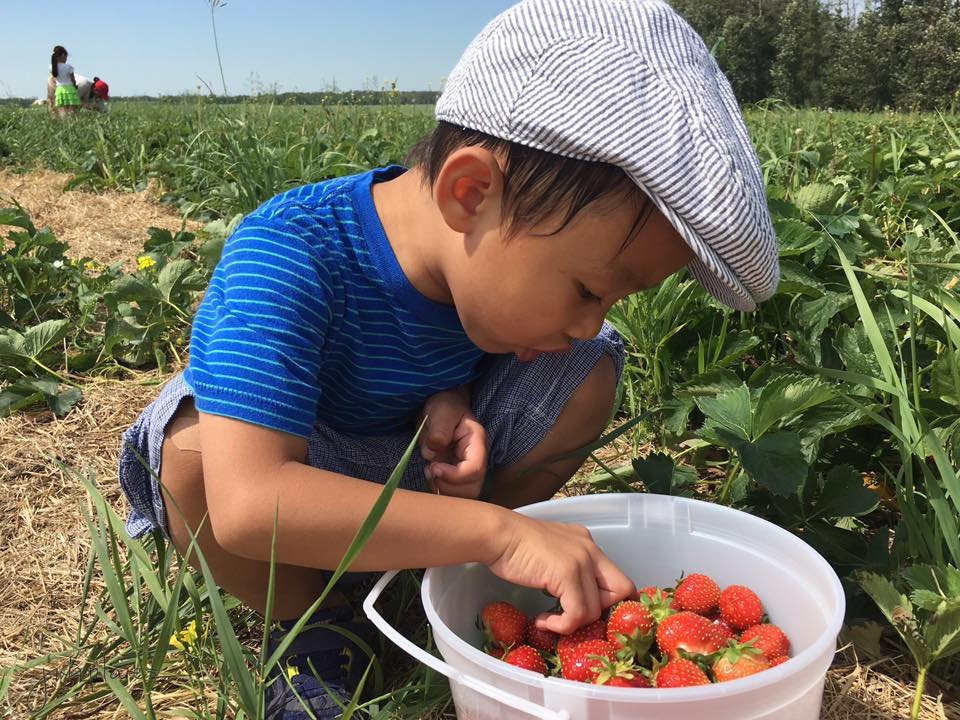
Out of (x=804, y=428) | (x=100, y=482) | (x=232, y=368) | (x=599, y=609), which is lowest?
(x=100, y=482)

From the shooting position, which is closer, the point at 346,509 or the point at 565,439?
the point at 346,509

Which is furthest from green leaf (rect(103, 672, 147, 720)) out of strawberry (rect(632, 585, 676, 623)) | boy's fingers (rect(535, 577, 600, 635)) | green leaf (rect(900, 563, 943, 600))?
green leaf (rect(900, 563, 943, 600))

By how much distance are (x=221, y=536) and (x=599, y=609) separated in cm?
45

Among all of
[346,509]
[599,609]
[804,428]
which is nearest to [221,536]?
[346,509]

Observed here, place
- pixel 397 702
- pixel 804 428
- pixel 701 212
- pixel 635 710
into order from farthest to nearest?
pixel 804 428 → pixel 397 702 → pixel 701 212 → pixel 635 710

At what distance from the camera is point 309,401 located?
99 centimetres

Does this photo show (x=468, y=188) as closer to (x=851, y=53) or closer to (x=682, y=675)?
(x=682, y=675)

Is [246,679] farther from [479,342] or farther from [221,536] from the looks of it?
[479,342]

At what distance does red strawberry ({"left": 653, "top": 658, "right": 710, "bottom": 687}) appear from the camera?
862 mm

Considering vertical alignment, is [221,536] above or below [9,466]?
above

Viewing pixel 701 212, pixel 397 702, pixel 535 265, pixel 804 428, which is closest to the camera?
pixel 701 212

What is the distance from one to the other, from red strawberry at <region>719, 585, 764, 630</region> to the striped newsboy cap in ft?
1.31

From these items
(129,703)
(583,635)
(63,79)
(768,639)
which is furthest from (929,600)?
(63,79)

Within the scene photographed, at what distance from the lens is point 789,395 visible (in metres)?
1.15
